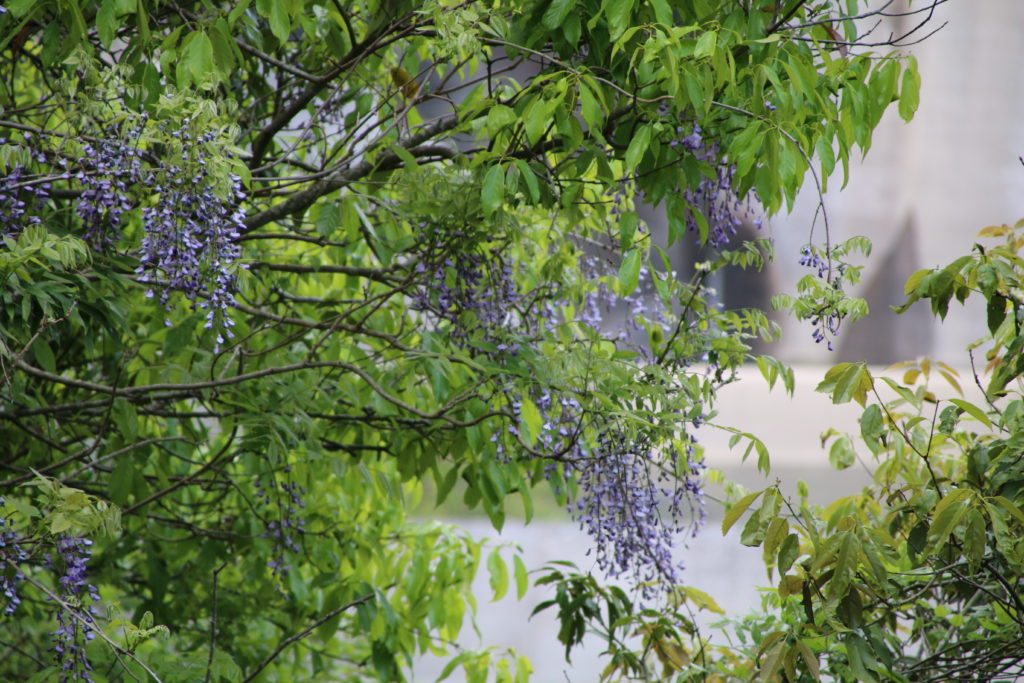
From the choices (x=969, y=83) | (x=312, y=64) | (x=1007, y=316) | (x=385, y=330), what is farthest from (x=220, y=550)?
(x=969, y=83)

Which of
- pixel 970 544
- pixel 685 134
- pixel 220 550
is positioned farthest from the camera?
pixel 220 550

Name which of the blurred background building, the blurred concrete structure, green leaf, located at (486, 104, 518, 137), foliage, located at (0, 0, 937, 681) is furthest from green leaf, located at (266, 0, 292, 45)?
the blurred concrete structure

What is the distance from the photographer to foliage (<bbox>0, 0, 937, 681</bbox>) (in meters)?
1.50

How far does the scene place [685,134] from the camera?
1675mm

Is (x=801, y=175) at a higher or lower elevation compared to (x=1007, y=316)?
higher

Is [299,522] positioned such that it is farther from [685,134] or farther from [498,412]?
[685,134]

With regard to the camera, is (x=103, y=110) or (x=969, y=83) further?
(x=969, y=83)

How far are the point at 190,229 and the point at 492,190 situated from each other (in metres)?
0.44

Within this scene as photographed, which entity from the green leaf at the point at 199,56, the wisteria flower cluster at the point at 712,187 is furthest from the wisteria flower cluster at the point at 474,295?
the green leaf at the point at 199,56

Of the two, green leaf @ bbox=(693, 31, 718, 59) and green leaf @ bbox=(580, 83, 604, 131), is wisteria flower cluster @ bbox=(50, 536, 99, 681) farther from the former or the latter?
green leaf @ bbox=(693, 31, 718, 59)

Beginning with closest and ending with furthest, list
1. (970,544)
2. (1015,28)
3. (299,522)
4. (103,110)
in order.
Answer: (970,544) → (103,110) → (299,522) → (1015,28)

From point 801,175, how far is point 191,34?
982 mm

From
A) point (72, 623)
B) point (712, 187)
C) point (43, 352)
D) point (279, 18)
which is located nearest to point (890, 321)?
point (712, 187)

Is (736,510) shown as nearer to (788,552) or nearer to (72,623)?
(788,552)
